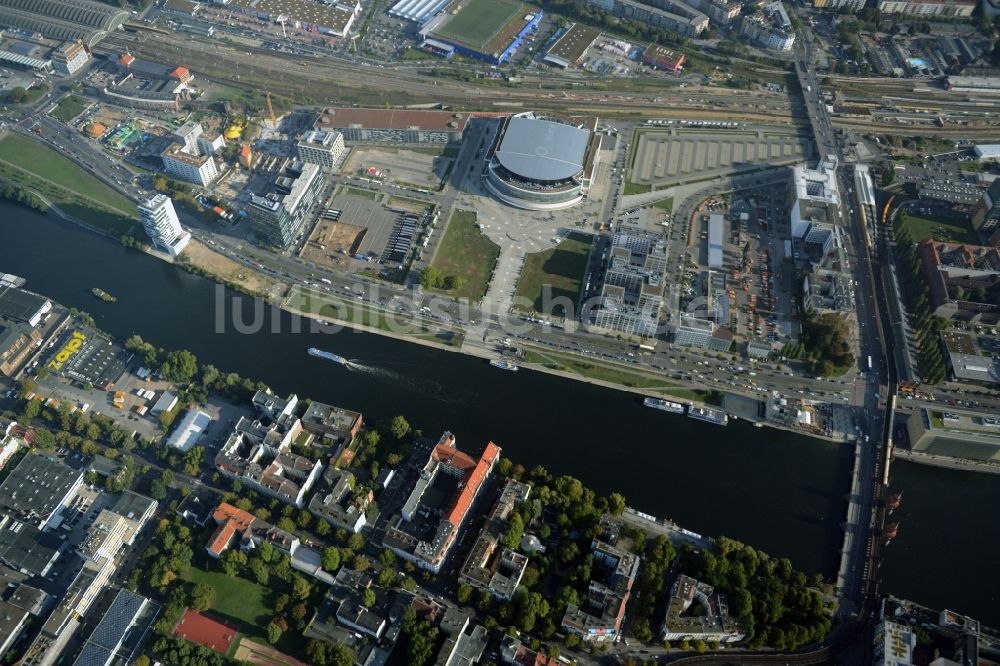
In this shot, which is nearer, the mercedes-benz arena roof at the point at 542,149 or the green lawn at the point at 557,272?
the green lawn at the point at 557,272

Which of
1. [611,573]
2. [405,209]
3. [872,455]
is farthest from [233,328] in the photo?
[872,455]

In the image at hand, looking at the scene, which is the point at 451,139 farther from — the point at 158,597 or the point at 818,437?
the point at 158,597

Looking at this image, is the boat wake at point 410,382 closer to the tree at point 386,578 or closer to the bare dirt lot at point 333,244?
the bare dirt lot at point 333,244

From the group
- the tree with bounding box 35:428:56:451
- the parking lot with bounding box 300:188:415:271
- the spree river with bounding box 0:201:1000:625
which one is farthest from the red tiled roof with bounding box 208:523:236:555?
the parking lot with bounding box 300:188:415:271

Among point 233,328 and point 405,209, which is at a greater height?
point 405,209

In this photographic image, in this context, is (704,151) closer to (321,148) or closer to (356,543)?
(321,148)

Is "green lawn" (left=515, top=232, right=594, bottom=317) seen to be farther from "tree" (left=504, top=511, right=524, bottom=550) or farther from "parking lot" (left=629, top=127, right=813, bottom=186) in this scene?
"tree" (left=504, top=511, right=524, bottom=550)

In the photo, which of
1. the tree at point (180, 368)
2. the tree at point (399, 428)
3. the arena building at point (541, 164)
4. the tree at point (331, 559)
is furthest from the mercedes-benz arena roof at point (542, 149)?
the tree at point (331, 559)
